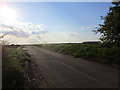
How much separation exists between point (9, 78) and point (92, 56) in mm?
13051

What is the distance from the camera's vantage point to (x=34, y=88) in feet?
24.5

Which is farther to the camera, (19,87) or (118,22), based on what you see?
(118,22)

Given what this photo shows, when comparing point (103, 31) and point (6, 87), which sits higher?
point (103, 31)

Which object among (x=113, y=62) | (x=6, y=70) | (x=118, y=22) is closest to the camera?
(x=6, y=70)

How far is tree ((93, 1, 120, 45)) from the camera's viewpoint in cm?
1958

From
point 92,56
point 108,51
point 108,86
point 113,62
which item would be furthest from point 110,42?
point 108,86

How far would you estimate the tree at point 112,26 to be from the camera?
19577mm

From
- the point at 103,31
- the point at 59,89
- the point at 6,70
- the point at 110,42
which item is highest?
the point at 103,31

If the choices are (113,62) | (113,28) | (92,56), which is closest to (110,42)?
(113,28)

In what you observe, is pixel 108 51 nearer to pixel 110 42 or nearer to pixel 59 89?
pixel 110 42

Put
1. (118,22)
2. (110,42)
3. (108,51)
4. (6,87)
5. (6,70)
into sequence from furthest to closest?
1. (110,42)
2. (118,22)
3. (108,51)
4. (6,70)
5. (6,87)

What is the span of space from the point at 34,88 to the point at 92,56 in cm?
1303

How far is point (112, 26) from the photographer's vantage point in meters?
20.3

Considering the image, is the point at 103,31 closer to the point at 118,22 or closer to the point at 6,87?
the point at 118,22
